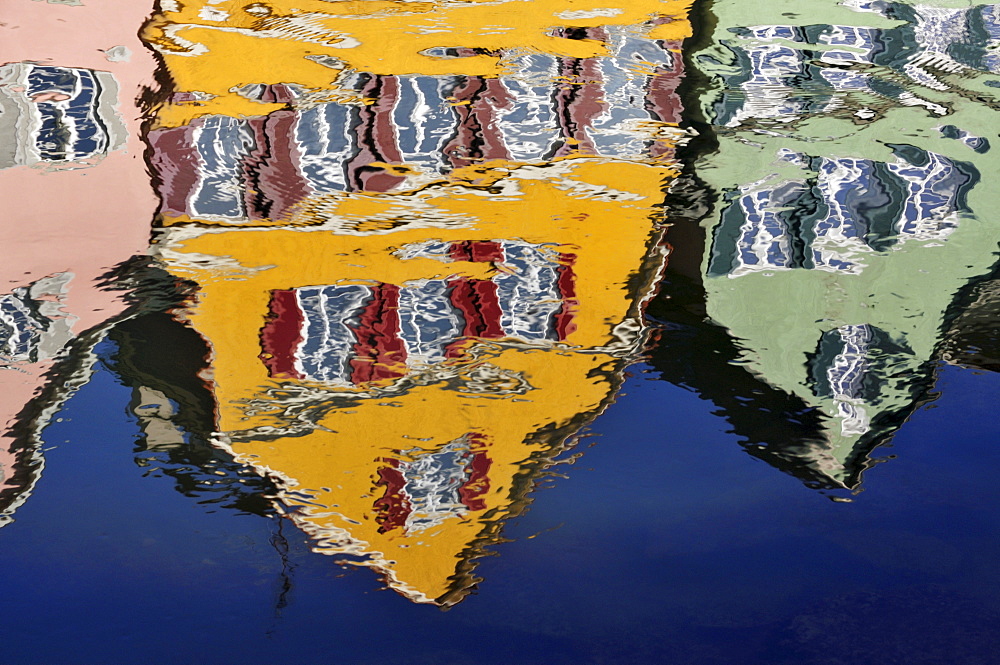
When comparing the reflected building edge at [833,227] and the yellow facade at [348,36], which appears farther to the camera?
the yellow facade at [348,36]

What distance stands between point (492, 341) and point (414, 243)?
0.72ft

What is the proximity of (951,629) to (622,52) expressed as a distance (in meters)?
1.11

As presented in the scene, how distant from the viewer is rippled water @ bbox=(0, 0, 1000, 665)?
69 cm

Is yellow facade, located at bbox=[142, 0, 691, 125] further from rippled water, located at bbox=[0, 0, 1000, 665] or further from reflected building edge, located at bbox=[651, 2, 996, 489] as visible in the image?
reflected building edge, located at bbox=[651, 2, 996, 489]

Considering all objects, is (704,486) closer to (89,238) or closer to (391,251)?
(391,251)

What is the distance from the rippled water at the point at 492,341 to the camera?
0.69 m

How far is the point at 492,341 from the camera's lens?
0.94 meters

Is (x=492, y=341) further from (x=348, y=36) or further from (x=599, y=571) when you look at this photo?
(x=348, y=36)

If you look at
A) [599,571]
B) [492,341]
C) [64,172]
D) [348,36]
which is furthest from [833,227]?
[64,172]

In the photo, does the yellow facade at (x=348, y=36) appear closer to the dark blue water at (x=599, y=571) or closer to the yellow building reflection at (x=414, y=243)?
the yellow building reflection at (x=414, y=243)

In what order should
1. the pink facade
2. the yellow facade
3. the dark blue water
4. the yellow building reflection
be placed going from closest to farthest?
1. the dark blue water
2. the yellow building reflection
3. the pink facade
4. the yellow facade

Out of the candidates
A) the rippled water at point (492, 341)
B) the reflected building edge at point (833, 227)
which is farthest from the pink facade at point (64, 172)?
the reflected building edge at point (833, 227)

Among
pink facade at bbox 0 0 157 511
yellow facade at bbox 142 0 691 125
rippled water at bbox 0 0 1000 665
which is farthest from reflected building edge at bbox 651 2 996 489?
pink facade at bbox 0 0 157 511

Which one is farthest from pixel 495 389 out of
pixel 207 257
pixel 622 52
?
pixel 622 52
